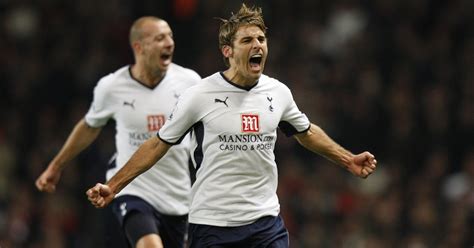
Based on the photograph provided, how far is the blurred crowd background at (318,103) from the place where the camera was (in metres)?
12.8

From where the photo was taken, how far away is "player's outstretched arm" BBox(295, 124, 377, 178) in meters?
6.79

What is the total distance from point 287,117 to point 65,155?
2262 mm

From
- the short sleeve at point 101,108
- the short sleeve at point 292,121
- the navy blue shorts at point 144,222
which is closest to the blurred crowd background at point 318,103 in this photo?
the short sleeve at point 101,108

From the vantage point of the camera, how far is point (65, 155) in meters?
8.09

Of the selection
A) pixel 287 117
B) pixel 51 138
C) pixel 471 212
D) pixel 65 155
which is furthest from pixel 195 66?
pixel 287 117

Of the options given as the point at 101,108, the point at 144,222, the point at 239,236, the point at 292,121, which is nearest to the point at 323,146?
the point at 292,121

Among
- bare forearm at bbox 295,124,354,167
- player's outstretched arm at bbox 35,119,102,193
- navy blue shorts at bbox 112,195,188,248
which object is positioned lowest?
navy blue shorts at bbox 112,195,188,248

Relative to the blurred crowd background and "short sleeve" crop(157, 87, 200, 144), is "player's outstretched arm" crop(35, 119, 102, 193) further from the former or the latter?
the blurred crowd background

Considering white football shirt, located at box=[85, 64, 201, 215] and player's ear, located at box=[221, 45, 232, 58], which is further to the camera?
white football shirt, located at box=[85, 64, 201, 215]

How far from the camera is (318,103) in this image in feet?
46.5

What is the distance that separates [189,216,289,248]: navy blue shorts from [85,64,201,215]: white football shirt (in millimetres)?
1295

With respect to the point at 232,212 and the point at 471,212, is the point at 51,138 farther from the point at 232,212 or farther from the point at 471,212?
the point at 232,212

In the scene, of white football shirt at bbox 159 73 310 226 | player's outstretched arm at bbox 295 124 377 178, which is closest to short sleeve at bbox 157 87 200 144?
white football shirt at bbox 159 73 310 226

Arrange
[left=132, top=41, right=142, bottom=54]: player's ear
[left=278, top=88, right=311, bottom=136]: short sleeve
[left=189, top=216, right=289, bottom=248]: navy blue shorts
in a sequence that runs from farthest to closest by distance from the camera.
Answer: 1. [left=132, top=41, right=142, bottom=54]: player's ear
2. [left=278, top=88, right=311, bottom=136]: short sleeve
3. [left=189, top=216, right=289, bottom=248]: navy blue shorts
